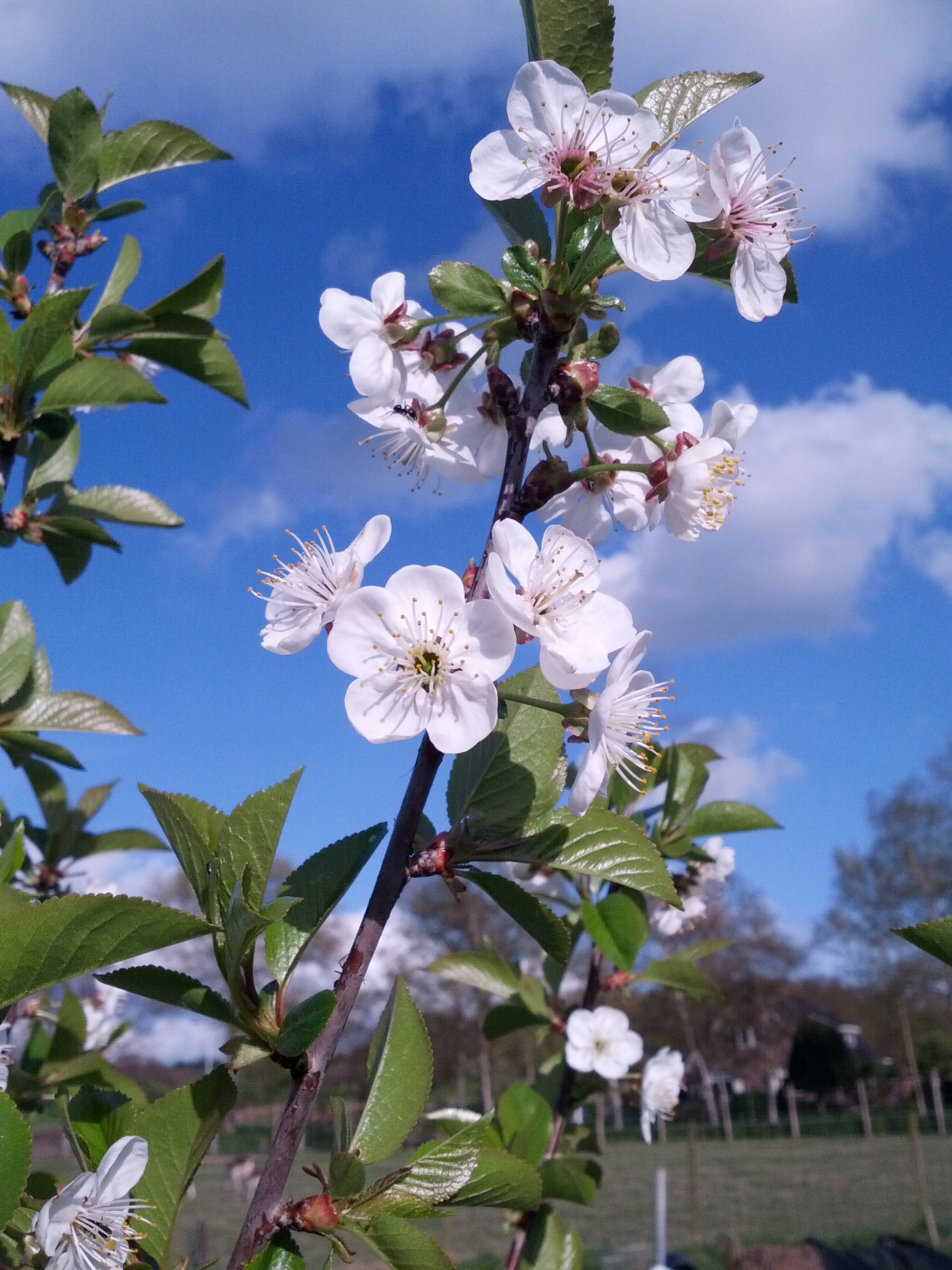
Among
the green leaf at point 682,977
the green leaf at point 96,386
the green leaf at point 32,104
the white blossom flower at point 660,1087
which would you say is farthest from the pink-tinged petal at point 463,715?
the white blossom flower at point 660,1087

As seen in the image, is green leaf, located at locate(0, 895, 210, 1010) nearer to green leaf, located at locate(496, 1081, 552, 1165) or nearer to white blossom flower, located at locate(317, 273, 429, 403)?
white blossom flower, located at locate(317, 273, 429, 403)

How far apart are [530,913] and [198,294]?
1592mm

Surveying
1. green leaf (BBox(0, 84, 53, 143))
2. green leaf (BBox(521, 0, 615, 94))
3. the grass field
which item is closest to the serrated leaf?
green leaf (BBox(521, 0, 615, 94))

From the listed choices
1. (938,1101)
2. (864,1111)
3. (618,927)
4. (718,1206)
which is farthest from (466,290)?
(864,1111)

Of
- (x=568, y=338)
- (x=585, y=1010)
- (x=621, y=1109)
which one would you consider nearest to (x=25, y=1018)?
(x=585, y=1010)

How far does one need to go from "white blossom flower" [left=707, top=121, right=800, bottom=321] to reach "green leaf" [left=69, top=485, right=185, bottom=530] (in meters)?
1.34

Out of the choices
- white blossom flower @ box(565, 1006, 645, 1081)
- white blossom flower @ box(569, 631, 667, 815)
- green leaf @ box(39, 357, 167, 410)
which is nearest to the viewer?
white blossom flower @ box(569, 631, 667, 815)

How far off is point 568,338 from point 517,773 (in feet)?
1.66

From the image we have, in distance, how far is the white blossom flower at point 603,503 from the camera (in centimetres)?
132

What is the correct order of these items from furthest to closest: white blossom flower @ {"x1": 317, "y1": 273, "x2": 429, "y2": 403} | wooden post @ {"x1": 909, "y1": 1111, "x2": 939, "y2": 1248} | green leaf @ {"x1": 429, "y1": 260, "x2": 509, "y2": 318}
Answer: wooden post @ {"x1": 909, "y1": 1111, "x2": 939, "y2": 1248}
white blossom flower @ {"x1": 317, "y1": 273, "x2": 429, "y2": 403}
green leaf @ {"x1": 429, "y1": 260, "x2": 509, "y2": 318}

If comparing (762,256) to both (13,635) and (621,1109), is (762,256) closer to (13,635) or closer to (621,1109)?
(13,635)

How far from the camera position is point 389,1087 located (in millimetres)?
1074

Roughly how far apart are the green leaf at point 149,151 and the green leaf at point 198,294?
0.90ft

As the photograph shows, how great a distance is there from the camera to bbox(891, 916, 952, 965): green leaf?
3.13ft
